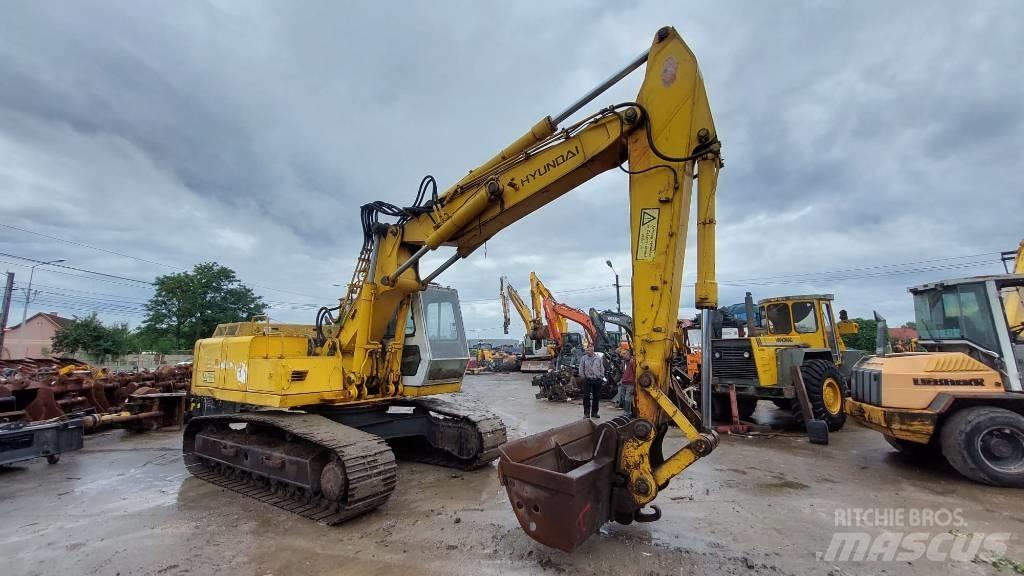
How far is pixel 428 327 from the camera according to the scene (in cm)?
659

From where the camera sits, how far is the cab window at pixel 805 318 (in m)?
10.1

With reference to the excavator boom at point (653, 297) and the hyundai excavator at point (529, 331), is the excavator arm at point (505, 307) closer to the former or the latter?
the hyundai excavator at point (529, 331)

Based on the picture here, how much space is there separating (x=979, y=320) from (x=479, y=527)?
22.1ft

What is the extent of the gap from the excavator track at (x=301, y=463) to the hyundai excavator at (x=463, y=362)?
21mm

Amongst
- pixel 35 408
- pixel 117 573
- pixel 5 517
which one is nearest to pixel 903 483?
pixel 117 573

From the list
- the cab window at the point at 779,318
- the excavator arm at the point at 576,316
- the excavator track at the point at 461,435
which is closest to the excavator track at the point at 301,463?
the excavator track at the point at 461,435

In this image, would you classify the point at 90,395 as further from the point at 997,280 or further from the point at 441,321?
the point at 997,280

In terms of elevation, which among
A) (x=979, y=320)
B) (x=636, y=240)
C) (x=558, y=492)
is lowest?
(x=558, y=492)

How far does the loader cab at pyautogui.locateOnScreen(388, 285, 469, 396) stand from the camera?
21.1 feet

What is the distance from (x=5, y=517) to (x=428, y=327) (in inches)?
192

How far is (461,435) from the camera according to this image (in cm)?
661

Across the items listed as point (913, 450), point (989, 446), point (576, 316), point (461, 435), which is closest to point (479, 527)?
point (461, 435)

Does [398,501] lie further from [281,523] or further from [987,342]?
[987,342]

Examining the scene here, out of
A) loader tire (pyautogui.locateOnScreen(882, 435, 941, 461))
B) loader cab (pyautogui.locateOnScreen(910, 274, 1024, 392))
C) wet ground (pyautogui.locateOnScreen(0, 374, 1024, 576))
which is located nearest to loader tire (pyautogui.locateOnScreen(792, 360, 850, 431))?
loader tire (pyautogui.locateOnScreen(882, 435, 941, 461))
